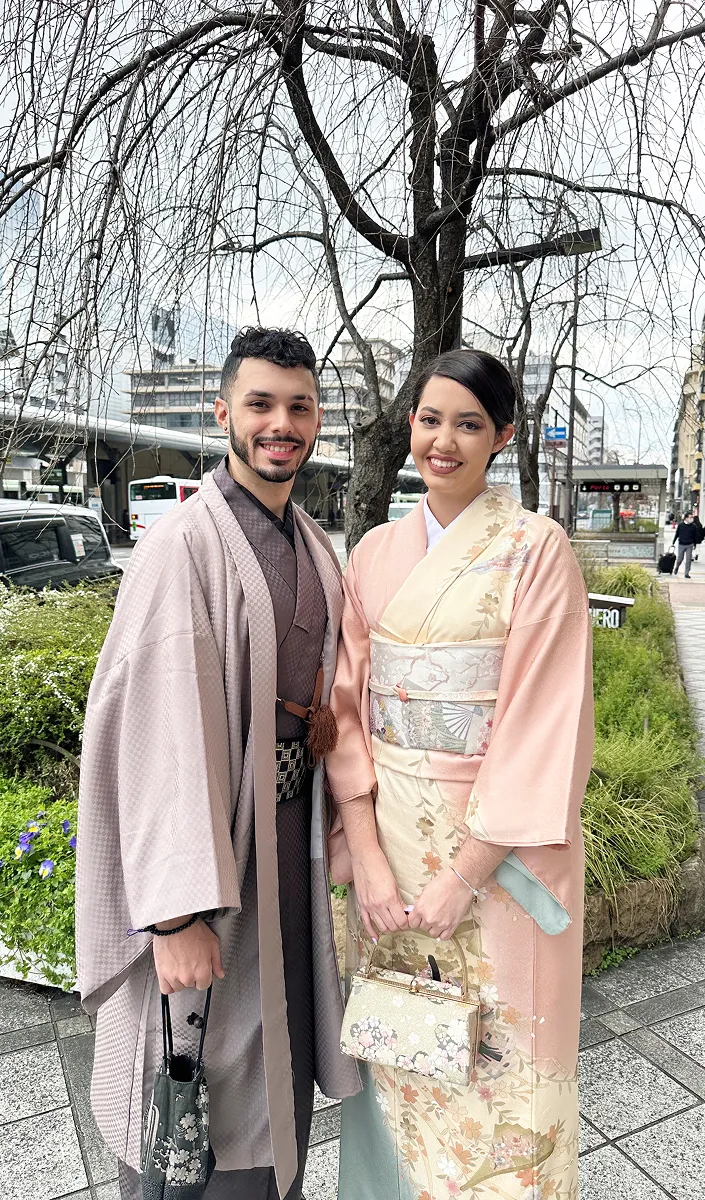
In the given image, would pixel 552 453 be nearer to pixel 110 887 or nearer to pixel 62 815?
pixel 62 815

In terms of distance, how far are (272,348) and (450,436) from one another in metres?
0.37

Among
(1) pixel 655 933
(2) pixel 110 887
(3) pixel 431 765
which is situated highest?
(3) pixel 431 765

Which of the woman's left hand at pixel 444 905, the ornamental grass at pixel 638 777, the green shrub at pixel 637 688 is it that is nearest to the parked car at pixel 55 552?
the green shrub at pixel 637 688

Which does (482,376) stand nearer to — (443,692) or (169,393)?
(443,692)

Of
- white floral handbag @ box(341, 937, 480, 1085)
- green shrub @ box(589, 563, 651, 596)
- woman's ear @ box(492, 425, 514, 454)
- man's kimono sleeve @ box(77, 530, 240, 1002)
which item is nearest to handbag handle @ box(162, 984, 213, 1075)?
man's kimono sleeve @ box(77, 530, 240, 1002)

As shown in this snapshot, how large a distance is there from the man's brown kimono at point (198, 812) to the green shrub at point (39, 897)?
1099 mm

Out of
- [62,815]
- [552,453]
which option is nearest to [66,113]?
[62,815]

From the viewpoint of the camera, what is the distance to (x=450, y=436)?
4.90 ft

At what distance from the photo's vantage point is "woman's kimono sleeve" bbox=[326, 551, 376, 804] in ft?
5.18

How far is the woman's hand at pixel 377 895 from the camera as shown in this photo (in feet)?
4.96

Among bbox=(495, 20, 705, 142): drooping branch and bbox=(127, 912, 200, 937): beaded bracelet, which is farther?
bbox=(495, 20, 705, 142): drooping branch

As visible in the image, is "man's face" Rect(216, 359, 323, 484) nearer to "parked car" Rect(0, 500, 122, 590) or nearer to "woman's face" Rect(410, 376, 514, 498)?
"woman's face" Rect(410, 376, 514, 498)

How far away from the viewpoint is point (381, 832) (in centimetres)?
158

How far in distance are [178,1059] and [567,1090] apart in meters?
0.73
